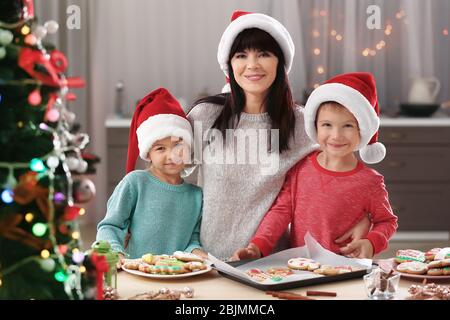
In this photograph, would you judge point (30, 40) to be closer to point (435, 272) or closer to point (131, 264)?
point (131, 264)

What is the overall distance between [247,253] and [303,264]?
0.74 ft

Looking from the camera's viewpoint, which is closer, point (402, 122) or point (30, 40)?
point (30, 40)

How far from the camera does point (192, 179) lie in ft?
16.8

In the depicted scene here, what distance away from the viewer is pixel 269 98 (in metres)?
2.47

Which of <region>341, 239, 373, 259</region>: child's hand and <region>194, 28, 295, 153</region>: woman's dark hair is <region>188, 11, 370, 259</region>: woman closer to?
<region>194, 28, 295, 153</region>: woman's dark hair

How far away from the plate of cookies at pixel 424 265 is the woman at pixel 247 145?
515 millimetres

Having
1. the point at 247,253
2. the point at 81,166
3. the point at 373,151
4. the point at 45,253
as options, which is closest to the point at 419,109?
the point at 373,151

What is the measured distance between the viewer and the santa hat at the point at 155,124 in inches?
93.9

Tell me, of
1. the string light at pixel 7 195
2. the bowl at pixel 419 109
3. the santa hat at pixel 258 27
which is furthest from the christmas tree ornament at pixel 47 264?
the bowl at pixel 419 109

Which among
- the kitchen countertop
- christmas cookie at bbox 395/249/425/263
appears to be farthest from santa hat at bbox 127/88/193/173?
the kitchen countertop

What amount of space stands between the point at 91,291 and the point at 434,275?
88 centimetres

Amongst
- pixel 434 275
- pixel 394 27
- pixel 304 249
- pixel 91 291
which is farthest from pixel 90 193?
pixel 394 27

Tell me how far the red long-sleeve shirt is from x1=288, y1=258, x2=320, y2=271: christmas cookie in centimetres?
26
